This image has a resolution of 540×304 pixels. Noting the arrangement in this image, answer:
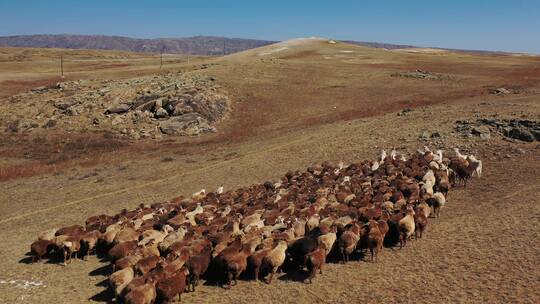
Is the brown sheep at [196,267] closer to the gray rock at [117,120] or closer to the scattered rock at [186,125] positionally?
the scattered rock at [186,125]

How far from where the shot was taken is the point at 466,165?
2273cm

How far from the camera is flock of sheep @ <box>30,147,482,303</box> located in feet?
44.2

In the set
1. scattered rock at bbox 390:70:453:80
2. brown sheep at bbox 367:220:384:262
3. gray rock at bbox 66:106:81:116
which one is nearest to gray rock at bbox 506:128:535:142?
brown sheep at bbox 367:220:384:262

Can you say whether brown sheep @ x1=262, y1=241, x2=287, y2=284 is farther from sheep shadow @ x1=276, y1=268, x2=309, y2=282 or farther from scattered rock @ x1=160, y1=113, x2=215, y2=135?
scattered rock @ x1=160, y1=113, x2=215, y2=135

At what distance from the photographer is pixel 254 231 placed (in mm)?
15922

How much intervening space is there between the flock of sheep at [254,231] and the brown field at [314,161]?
24.4 inches

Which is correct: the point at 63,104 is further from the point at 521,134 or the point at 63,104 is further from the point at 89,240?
the point at 521,134

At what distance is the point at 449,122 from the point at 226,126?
19532 millimetres

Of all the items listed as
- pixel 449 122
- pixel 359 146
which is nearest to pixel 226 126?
pixel 359 146

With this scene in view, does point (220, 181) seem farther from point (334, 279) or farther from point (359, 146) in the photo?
point (334, 279)

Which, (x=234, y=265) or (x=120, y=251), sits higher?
(x=234, y=265)

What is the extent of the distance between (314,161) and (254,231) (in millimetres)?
14211

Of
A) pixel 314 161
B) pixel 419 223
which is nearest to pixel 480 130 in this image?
pixel 314 161

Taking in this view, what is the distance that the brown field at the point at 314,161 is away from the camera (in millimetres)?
13305
